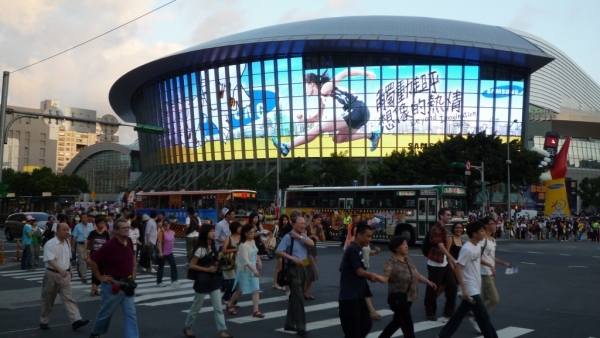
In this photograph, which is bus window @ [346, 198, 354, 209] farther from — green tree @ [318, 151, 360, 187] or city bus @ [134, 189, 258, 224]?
green tree @ [318, 151, 360, 187]

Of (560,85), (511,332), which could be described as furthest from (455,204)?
(560,85)

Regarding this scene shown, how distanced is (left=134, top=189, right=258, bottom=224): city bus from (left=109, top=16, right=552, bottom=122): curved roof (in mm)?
26993

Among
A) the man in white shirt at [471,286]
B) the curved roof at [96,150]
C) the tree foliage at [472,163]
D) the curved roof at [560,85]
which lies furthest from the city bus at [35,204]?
the curved roof at [560,85]

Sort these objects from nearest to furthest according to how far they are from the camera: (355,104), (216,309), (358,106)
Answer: (216,309), (358,106), (355,104)

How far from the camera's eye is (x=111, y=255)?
821 centimetres

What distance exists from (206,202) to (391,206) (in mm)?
12264

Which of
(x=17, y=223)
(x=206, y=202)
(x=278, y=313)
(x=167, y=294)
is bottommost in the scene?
(x=167, y=294)

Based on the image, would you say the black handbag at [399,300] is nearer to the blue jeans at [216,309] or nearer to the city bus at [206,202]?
the blue jeans at [216,309]

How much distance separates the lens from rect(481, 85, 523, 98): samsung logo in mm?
68062

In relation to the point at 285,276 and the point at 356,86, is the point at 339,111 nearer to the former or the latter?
the point at 356,86

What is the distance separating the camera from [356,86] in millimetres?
66500

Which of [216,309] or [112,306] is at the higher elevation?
[112,306]

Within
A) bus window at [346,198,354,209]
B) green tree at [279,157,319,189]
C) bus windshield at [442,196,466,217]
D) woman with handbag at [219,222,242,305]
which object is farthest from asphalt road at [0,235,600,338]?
green tree at [279,157,319,189]

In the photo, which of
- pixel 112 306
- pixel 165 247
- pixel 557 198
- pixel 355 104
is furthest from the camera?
pixel 355 104
